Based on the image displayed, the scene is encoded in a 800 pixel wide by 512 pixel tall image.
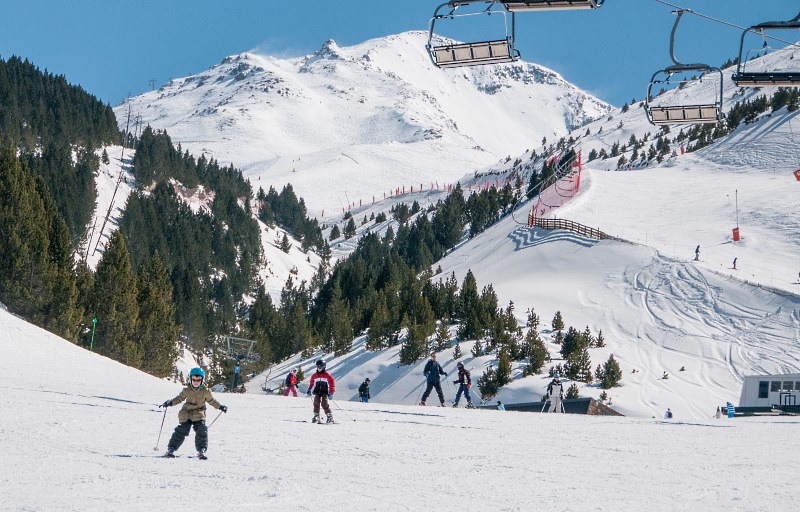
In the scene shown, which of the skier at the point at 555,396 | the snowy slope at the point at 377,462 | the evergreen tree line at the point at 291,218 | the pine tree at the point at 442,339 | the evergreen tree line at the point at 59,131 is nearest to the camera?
the snowy slope at the point at 377,462

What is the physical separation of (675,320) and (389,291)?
20.1 meters

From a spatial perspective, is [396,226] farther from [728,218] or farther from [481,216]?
[728,218]

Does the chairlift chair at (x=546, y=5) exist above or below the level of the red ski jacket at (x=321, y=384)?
above

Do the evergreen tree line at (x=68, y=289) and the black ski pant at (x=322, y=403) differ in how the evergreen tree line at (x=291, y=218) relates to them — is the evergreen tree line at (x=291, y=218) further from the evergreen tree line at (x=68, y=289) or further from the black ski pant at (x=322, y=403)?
the black ski pant at (x=322, y=403)

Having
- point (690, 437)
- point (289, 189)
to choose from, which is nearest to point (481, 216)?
point (289, 189)

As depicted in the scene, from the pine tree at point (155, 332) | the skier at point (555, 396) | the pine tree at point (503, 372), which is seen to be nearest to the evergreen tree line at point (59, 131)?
the pine tree at point (155, 332)

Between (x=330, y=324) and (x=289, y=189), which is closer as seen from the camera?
(x=330, y=324)

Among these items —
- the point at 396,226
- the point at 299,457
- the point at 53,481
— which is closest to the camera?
the point at 53,481

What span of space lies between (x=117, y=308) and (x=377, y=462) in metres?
41.3

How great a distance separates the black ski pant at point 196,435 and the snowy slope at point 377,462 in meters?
0.22

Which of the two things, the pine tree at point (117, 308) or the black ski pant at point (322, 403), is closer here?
the black ski pant at point (322, 403)

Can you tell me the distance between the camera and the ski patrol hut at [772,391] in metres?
31.9

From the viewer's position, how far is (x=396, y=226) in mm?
135625

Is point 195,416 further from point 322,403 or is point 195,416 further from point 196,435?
point 322,403
